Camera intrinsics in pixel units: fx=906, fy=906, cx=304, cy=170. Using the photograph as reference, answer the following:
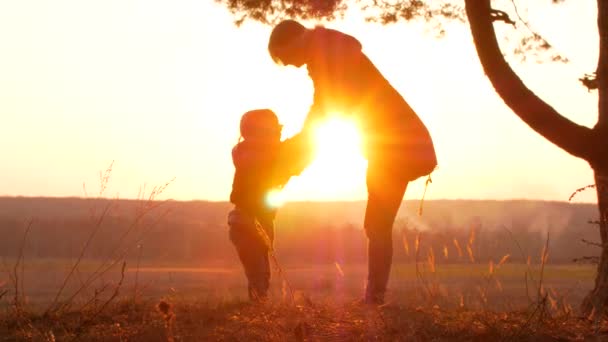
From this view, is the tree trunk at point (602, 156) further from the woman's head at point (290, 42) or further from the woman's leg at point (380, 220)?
the woman's head at point (290, 42)

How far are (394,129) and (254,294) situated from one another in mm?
1436

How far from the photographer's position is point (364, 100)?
5992 millimetres

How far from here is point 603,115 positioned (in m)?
7.12

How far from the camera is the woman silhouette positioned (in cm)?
591

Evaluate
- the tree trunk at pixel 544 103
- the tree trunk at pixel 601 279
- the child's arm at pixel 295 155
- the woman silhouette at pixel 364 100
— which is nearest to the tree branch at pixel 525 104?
the tree trunk at pixel 544 103

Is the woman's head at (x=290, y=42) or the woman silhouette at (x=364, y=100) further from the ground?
the woman's head at (x=290, y=42)

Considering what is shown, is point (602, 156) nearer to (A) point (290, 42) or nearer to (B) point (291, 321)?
(A) point (290, 42)

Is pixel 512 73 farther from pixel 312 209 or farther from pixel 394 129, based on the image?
pixel 312 209

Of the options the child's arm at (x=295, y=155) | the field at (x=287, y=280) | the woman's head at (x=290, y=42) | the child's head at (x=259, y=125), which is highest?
the woman's head at (x=290, y=42)

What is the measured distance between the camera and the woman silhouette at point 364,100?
591cm

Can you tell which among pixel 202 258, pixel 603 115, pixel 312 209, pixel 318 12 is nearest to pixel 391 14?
pixel 318 12

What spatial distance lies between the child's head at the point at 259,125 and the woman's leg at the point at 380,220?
3.53 ft

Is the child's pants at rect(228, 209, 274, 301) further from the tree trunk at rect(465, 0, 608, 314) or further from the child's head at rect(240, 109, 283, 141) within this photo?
the tree trunk at rect(465, 0, 608, 314)

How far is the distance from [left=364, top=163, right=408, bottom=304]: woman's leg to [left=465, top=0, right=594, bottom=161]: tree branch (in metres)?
1.55
